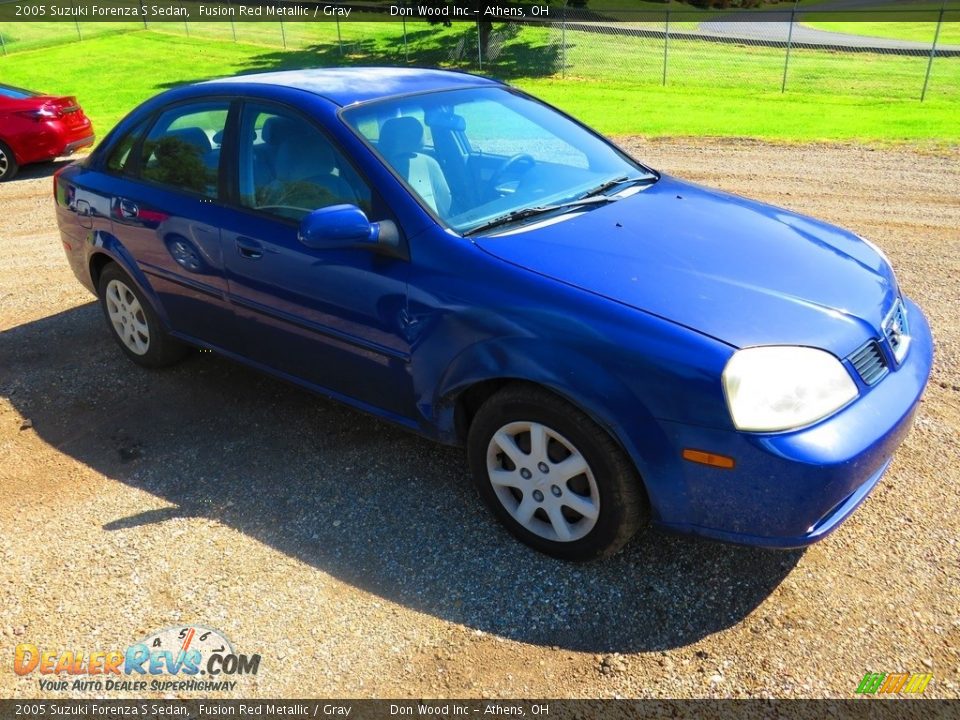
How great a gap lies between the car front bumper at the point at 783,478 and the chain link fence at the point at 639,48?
1662 centimetres

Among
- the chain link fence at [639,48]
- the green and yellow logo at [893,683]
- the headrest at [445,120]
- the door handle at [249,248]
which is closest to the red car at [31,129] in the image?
the door handle at [249,248]

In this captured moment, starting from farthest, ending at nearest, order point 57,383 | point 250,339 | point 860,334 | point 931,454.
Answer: point 57,383 → point 250,339 → point 931,454 → point 860,334

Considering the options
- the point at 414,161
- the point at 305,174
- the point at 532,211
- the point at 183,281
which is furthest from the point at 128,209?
the point at 532,211

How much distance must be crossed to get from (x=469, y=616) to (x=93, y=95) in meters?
22.7

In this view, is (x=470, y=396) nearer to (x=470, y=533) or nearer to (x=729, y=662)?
(x=470, y=533)

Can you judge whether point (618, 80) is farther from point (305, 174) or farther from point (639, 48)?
point (305, 174)

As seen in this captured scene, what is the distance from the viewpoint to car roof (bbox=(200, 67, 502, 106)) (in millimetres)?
3945

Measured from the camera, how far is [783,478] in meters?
2.64

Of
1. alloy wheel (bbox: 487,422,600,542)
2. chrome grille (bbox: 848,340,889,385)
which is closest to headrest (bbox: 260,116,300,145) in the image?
alloy wheel (bbox: 487,422,600,542)

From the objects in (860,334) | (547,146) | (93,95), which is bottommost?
(93,95)

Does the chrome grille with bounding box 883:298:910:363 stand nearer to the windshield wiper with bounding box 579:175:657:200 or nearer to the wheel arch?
the windshield wiper with bounding box 579:175:657:200

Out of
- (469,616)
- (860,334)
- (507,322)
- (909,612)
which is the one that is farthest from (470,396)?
(909,612)

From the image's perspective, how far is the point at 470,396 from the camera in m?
3.38

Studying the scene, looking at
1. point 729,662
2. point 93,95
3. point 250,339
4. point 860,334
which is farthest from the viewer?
point 93,95
